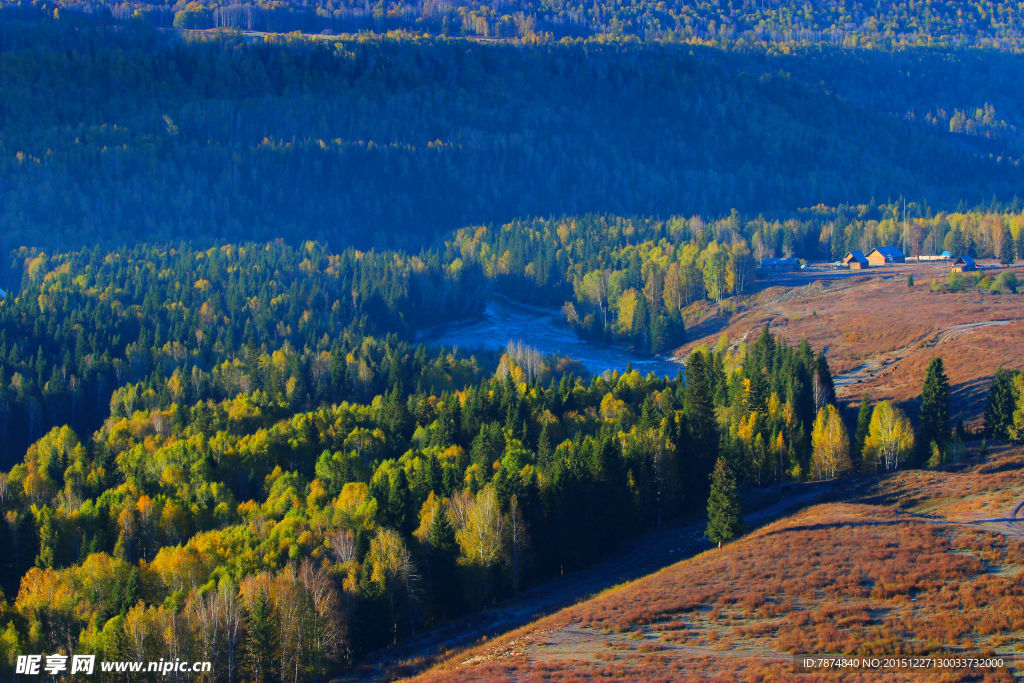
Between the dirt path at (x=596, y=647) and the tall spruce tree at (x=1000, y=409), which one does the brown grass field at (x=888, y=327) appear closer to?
the tall spruce tree at (x=1000, y=409)

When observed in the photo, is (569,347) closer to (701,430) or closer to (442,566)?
(701,430)

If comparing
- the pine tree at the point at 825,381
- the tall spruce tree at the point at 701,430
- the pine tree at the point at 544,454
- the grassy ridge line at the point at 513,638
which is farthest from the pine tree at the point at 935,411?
the grassy ridge line at the point at 513,638

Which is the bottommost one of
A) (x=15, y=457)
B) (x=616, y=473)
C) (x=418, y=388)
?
(x=15, y=457)

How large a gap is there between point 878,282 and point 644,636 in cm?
15166

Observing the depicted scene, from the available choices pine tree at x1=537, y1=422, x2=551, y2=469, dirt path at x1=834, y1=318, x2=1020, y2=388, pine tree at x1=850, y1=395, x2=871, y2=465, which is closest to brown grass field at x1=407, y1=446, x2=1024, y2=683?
pine tree at x1=537, y1=422, x2=551, y2=469

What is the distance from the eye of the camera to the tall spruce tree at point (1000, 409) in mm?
93062

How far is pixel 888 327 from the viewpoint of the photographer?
147m

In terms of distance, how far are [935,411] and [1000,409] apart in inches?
229

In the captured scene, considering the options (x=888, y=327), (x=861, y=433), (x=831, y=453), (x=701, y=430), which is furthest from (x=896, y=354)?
(x=701, y=430)

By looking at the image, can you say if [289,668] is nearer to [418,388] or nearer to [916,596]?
[916,596]

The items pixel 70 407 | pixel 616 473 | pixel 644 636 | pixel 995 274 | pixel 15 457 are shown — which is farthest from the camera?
pixel 995 274

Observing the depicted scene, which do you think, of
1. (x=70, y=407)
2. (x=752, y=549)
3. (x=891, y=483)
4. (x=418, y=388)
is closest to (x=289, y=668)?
(x=752, y=549)

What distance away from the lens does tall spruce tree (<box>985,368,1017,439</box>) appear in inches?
3664

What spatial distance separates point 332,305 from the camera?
18050 cm
